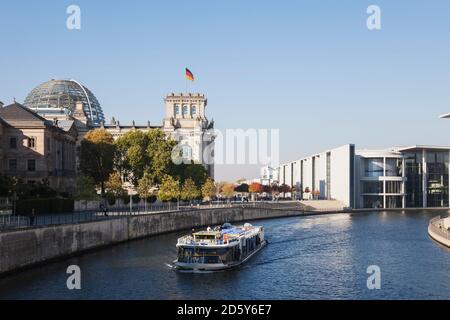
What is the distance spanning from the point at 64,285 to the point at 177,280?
10500mm

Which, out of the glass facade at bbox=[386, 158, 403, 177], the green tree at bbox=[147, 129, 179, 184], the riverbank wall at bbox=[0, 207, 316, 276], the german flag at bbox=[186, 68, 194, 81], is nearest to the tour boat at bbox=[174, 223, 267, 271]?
the riverbank wall at bbox=[0, 207, 316, 276]

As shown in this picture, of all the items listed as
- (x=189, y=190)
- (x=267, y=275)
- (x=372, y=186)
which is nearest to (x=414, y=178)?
(x=372, y=186)

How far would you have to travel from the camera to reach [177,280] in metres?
55.1

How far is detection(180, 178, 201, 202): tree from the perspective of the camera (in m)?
129

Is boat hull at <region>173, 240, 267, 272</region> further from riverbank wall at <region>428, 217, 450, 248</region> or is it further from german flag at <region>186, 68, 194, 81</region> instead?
german flag at <region>186, 68, 194, 81</region>

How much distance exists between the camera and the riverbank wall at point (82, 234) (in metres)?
53.6

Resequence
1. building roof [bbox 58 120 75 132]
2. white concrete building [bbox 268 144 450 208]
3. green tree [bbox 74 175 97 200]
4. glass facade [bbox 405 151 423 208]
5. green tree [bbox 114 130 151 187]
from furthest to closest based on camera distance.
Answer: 1. glass facade [bbox 405 151 423 208]
2. white concrete building [bbox 268 144 450 208]
3. building roof [bbox 58 120 75 132]
4. green tree [bbox 114 130 151 187]
5. green tree [bbox 74 175 97 200]

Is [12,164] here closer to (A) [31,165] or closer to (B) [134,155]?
(A) [31,165]

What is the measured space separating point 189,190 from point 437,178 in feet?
324

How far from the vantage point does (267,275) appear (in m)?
58.6

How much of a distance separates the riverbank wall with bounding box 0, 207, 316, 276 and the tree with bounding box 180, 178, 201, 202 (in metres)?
7.58
